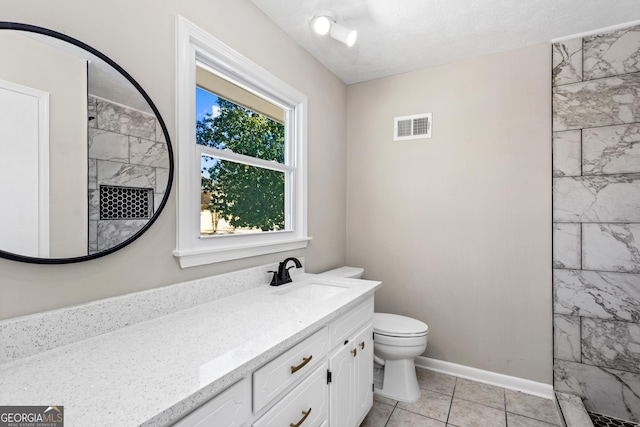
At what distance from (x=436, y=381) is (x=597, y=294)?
4.12 ft

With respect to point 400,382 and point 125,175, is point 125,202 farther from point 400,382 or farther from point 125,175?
point 400,382

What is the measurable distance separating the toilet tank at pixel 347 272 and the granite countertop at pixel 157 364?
1.06m

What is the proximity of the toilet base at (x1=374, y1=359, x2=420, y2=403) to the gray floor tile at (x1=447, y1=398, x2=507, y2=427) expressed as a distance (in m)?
0.26

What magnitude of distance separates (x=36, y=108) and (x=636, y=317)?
3.23 m

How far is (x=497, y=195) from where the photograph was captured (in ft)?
8.07

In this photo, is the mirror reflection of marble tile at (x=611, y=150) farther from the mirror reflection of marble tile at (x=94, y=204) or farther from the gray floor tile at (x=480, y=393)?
the mirror reflection of marble tile at (x=94, y=204)

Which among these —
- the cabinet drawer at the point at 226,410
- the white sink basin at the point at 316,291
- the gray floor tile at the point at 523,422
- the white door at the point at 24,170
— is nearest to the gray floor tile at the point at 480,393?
the gray floor tile at the point at 523,422

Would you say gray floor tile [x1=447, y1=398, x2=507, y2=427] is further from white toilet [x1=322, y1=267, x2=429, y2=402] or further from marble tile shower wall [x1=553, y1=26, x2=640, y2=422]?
marble tile shower wall [x1=553, y1=26, x2=640, y2=422]

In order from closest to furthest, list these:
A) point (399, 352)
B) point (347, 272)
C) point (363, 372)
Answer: point (363, 372) < point (399, 352) < point (347, 272)

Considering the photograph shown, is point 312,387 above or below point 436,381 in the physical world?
above

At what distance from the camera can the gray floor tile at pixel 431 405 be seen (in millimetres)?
2086

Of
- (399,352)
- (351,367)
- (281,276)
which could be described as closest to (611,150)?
(399,352)

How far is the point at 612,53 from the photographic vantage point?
7.00 ft

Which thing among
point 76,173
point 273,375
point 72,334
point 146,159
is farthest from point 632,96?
point 72,334
